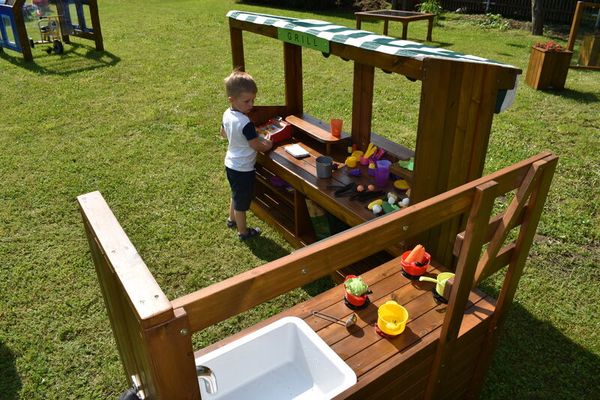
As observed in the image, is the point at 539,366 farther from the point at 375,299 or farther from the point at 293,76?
the point at 293,76

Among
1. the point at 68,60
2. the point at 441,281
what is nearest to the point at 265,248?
the point at 441,281

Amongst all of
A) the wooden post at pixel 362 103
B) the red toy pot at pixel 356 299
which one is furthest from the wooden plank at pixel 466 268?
the wooden post at pixel 362 103

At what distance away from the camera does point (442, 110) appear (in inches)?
104

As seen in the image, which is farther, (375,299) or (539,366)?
(539,366)

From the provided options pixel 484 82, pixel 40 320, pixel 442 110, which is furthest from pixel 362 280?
pixel 40 320

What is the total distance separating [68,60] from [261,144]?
8237 millimetres

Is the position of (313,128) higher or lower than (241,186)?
higher

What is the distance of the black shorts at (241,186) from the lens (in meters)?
4.16

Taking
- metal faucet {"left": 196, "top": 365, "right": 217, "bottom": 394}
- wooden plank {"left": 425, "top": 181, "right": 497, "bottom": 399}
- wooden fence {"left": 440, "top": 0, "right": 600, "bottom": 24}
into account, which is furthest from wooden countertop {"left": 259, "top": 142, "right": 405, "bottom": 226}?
wooden fence {"left": 440, "top": 0, "right": 600, "bottom": 24}

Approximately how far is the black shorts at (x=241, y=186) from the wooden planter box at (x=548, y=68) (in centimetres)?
622

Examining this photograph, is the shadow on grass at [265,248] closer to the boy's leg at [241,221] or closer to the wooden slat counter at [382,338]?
the boy's leg at [241,221]

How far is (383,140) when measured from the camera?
438cm

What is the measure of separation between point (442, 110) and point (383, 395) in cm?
152

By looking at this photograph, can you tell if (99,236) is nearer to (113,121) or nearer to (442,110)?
(442,110)
